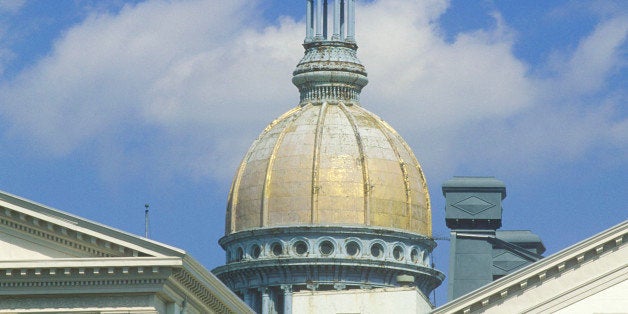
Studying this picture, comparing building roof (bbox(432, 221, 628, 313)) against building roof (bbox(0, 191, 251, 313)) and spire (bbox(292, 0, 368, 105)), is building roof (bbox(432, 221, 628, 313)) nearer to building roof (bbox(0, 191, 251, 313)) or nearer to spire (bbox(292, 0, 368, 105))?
building roof (bbox(0, 191, 251, 313))

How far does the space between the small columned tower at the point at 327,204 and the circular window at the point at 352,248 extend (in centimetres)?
5

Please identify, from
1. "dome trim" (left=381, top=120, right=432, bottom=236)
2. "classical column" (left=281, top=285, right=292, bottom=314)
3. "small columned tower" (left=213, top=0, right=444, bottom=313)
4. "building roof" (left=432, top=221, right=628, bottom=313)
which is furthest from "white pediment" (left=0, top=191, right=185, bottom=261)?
"dome trim" (left=381, top=120, right=432, bottom=236)

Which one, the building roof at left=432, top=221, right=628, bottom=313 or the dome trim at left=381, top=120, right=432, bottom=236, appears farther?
the dome trim at left=381, top=120, right=432, bottom=236

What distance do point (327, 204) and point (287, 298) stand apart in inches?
290

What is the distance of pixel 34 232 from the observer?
93250 millimetres

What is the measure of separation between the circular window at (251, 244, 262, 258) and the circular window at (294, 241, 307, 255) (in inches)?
85.8

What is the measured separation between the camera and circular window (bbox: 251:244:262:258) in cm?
14838

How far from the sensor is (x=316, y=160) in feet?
488

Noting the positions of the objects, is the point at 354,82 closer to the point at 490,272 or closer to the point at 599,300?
the point at 490,272

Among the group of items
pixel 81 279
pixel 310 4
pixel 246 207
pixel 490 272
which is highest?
pixel 310 4

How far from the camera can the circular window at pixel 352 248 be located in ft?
480

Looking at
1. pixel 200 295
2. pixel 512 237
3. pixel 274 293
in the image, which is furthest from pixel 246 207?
pixel 200 295

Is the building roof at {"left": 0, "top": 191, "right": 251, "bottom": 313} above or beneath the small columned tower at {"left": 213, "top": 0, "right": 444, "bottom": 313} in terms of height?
beneath

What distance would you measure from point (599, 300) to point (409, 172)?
54.2 meters
